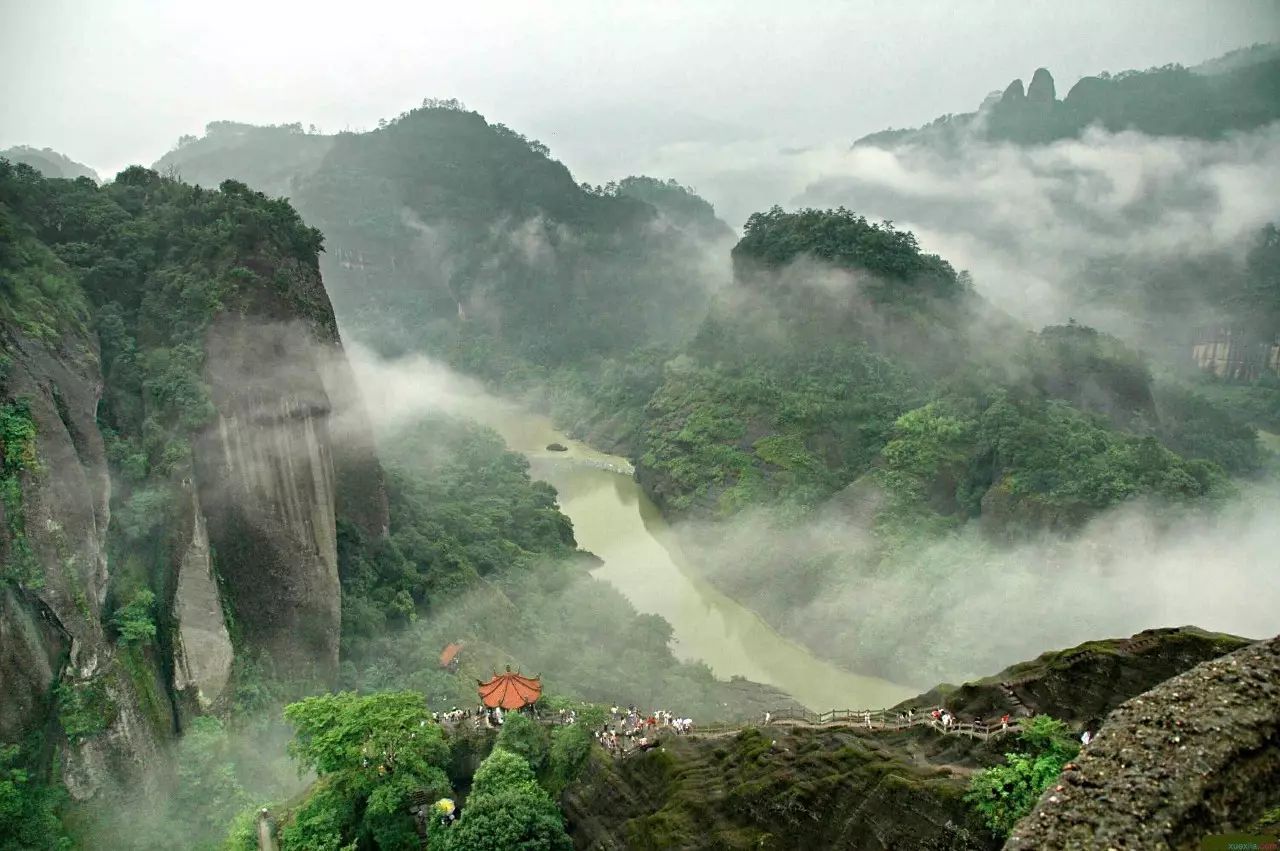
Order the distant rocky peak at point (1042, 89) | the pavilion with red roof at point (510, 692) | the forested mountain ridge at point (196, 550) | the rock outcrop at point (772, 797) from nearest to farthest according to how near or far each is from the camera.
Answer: the rock outcrop at point (772, 797)
the forested mountain ridge at point (196, 550)
the pavilion with red roof at point (510, 692)
the distant rocky peak at point (1042, 89)

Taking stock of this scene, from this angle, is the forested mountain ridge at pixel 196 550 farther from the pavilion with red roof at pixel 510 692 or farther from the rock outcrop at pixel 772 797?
the rock outcrop at pixel 772 797

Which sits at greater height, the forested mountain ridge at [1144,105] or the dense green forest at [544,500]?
the forested mountain ridge at [1144,105]

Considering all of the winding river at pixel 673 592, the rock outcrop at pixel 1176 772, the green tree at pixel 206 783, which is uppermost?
the rock outcrop at pixel 1176 772

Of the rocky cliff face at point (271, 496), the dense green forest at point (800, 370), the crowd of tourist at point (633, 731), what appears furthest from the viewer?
the dense green forest at point (800, 370)

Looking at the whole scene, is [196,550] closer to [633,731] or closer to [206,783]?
[206,783]

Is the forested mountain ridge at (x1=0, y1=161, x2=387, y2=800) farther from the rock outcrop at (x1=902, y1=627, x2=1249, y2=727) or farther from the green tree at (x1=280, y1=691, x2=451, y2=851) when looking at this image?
the rock outcrop at (x1=902, y1=627, x2=1249, y2=727)

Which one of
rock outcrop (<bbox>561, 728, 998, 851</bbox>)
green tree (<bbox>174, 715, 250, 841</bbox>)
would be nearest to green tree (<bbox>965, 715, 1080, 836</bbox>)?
rock outcrop (<bbox>561, 728, 998, 851</bbox>)

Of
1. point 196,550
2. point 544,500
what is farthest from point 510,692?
point 544,500

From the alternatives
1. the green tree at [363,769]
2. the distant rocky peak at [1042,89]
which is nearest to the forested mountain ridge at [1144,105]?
the distant rocky peak at [1042,89]
